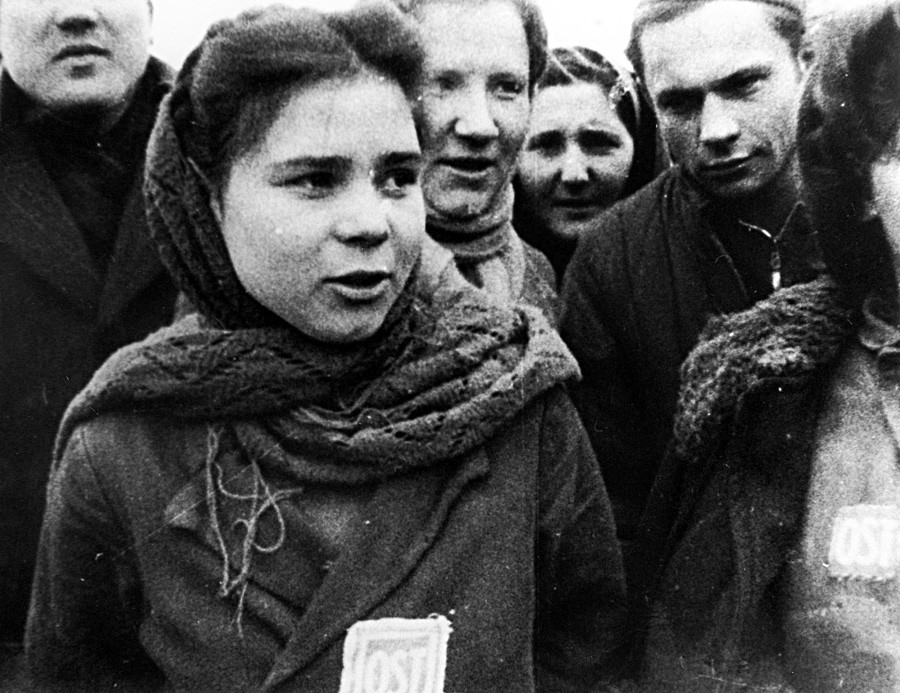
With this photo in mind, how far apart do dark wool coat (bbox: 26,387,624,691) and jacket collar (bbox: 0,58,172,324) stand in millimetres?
300

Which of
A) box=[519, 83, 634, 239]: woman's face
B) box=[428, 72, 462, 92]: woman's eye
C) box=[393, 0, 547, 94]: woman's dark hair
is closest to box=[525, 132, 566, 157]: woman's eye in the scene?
box=[519, 83, 634, 239]: woman's face

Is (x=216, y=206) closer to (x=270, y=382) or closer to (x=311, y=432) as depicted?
(x=270, y=382)

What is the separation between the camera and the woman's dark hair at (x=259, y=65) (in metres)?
2.33

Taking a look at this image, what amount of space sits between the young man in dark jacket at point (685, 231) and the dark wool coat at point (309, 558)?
0.19 metres

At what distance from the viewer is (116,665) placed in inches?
100

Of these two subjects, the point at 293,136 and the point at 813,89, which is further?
the point at 813,89

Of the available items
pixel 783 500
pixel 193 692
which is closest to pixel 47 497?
pixel 193 692

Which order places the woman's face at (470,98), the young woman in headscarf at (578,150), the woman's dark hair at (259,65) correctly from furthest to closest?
the young woman in headscarf at (578,150)
the woman's face at (470,98)
the woman's dark hair at (259,65)

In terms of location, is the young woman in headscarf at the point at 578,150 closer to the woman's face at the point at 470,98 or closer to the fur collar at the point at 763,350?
the woman's face at the point at 470,98

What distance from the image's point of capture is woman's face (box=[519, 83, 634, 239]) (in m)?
2.69

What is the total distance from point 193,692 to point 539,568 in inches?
29.1

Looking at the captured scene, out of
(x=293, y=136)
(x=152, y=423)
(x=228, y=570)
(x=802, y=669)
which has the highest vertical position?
(x=293, y=136)

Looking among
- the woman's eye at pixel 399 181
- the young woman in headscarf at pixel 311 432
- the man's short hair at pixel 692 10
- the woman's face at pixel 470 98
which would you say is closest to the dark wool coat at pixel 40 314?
the young woman in headscarf at pixel 311 432

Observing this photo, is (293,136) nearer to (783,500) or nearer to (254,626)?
(254,626)
